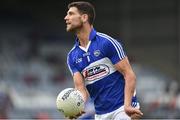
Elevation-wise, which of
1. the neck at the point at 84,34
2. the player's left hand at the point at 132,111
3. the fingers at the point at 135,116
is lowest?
the fingers at the point at 135,116

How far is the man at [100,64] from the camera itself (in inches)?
253

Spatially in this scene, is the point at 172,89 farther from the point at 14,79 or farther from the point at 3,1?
the point at 3,1

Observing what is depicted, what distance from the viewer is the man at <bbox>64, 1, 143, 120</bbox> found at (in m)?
6.43

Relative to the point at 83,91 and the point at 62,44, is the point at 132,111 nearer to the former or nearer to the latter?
the point at 83,91

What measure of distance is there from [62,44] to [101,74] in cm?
1630

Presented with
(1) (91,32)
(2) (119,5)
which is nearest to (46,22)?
(2) (119,5)

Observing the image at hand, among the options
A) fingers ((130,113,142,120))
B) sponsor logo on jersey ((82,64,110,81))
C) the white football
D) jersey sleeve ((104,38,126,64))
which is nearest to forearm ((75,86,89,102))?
sponsor logo on jersey ((82,64,110,81))

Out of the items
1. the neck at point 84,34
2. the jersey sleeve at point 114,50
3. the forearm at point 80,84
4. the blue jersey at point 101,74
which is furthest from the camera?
the forearm at point 80,84

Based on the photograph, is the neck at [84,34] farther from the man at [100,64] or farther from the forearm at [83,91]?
the forearm at [83,91]

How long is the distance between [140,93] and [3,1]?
5.82 m

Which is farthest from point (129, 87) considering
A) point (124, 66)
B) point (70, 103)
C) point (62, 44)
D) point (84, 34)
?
point (62, 44)

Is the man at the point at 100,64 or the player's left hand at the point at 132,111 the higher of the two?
the man at the point at 100,64

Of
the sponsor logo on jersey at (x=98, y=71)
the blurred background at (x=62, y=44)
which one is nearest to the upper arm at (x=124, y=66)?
the sponsor logo on jersey at (x=98, y=71)

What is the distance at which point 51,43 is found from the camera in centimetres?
2269
